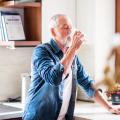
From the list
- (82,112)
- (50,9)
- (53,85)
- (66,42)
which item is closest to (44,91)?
(53,85)

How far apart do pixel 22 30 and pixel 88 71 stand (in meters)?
0.67

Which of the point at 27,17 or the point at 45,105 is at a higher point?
the point at 27,17

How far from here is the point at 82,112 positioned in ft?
6.88

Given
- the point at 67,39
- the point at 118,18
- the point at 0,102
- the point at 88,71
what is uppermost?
the point at 118,18

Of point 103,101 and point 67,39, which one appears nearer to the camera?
point 67,39

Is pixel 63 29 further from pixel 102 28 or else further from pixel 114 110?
pixel 102 28

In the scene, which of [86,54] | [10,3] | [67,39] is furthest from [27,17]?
[67,39]

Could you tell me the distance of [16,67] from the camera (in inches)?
106

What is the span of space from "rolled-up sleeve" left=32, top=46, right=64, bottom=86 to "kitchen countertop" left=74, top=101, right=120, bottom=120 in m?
0.45

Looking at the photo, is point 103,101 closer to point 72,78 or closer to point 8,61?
point 72,78

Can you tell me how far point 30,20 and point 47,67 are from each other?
1.18 metres

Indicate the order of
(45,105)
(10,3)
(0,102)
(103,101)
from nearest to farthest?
(45,105)
(103,101)
(10,3)
(0,102)

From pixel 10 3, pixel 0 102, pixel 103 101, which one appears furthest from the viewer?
pixel 0 102

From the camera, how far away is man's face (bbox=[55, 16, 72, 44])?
69.6 inches
